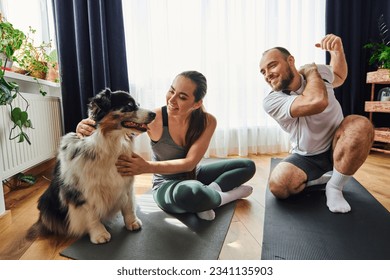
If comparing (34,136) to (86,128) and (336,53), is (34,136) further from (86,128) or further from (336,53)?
(336,53)

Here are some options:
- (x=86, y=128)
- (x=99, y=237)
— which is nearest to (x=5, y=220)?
(x=99, y=237)

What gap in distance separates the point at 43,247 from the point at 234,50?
252 centimetres

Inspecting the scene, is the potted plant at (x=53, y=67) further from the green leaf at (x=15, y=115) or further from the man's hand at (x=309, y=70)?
the man's hand at (x=309, y=70)

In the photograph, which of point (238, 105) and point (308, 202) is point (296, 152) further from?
point (238, 105)

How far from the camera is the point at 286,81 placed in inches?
60.2

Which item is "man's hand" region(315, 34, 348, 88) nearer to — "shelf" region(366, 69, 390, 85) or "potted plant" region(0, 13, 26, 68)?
"shelf" region(366, 69, 390, 85)

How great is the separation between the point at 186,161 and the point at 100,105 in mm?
483

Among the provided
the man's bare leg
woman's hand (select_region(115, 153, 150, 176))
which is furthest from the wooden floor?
woman's hand (select_region(115, 153, 150, 176))

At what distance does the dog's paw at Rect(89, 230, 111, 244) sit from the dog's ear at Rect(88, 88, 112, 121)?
50cm

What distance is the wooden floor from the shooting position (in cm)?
105

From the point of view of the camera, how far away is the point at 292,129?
64.9 inches

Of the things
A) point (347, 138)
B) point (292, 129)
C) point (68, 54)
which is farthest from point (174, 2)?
point (347, 138)

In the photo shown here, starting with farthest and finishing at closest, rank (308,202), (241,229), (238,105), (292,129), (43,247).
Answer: (238,105)
(292,129)
(308,202)
(241,229)
(43,247)

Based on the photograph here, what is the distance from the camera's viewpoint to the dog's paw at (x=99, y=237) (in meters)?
1.10
